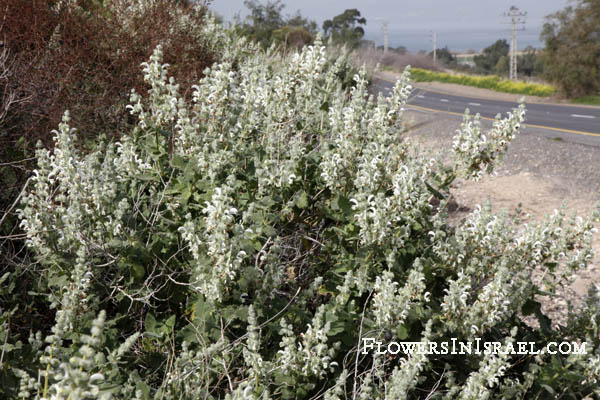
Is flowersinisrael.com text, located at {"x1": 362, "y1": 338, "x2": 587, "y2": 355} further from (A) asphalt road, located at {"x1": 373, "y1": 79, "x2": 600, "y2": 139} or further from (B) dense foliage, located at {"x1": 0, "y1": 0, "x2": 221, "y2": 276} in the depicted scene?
(A) asphalt road, located at {"x1": 373, "y1": 79, "x2": 600, "y2": 139}

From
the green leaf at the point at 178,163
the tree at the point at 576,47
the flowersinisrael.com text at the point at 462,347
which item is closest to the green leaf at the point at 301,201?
the green leaf at the point at 178,163

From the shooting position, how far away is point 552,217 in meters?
2.97

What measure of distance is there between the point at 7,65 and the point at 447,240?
157 inches

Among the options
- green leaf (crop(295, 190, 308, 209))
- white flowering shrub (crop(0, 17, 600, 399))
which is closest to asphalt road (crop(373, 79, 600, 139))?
white flowering shrub (crop(0, 17, 600, 399))

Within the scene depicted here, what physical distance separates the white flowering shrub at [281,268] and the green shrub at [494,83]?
94.2ft

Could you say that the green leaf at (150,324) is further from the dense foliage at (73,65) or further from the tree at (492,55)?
the tree at (492,55)

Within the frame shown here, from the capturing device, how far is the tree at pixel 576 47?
25.6 metres

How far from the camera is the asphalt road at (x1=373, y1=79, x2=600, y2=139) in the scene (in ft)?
53.3

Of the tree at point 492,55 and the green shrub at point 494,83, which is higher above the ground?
the tree at point 492,55

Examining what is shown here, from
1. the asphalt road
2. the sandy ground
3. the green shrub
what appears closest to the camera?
the sandy ground

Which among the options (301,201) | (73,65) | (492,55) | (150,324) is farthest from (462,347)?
(492,55)

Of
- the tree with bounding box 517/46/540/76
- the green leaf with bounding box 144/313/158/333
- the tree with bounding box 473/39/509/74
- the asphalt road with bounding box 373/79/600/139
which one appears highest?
the tree with bounding box 473/39/509/74

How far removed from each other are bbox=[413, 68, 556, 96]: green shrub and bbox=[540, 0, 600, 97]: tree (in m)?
1.77

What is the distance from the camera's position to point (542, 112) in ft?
69.1
